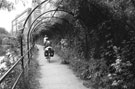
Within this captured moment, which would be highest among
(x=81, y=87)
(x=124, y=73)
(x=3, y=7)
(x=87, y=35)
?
(x=3, y=7)

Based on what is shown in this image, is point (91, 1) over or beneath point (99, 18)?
over

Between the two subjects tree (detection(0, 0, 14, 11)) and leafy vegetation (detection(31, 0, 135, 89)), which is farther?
tree (detection(0, 0, 14, 11))

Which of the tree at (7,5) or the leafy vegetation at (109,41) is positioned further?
the tree at (7,5)

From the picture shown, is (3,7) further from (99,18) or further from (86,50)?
(86,50)

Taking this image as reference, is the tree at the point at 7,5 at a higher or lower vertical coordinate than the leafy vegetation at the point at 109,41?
higher

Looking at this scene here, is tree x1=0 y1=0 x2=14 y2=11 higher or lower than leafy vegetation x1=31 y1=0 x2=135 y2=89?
higher

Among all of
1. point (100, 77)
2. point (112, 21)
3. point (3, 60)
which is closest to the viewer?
point (3, 60)

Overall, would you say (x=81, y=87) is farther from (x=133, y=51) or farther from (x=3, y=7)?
(x=3, y=7)

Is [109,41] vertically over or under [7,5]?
under

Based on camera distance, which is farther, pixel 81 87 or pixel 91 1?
pixel 91 1

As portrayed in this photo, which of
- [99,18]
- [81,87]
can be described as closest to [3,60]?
[81,87]

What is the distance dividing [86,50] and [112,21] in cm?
262

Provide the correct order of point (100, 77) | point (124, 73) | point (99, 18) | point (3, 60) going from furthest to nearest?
point (99, 18) < point (100, 77) < point (3, 60) < point (124, 73)

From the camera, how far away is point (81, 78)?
7391 mm
